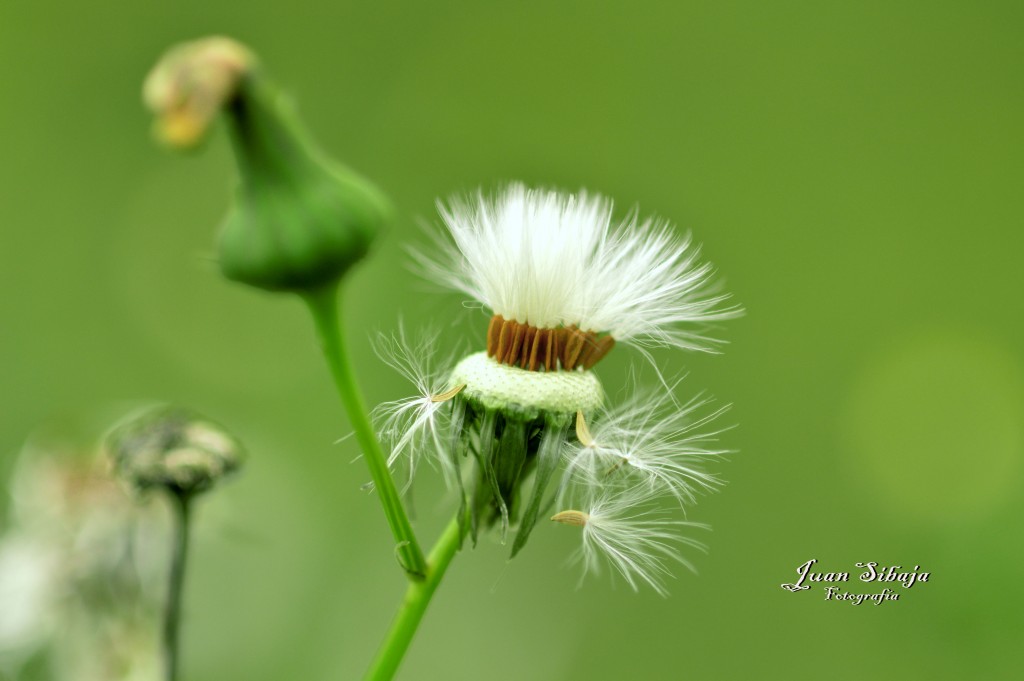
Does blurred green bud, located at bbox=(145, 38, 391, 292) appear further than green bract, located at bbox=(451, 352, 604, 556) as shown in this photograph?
No

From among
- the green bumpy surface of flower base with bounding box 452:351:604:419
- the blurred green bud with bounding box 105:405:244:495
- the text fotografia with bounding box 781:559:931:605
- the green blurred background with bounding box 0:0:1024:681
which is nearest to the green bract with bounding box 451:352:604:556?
the green bumpy surface of flower base with bounding box 452:351:604:419

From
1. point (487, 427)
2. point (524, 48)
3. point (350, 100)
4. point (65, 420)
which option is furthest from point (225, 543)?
point (524, 48)

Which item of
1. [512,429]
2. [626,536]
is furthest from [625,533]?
[512,429]

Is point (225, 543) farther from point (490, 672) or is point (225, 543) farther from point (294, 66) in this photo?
point (294, 66)

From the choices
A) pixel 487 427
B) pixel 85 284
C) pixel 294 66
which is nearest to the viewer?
pixel 487 427

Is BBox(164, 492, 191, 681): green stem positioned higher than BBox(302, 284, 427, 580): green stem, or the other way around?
BBox(302, 284, 427, 580): green stem

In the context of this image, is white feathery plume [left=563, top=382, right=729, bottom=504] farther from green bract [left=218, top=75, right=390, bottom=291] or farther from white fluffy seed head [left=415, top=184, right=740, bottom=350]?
green bract [left=218, top=75, right=390, bottom=291]

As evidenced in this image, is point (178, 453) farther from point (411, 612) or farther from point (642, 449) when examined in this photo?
point (642, 449)
